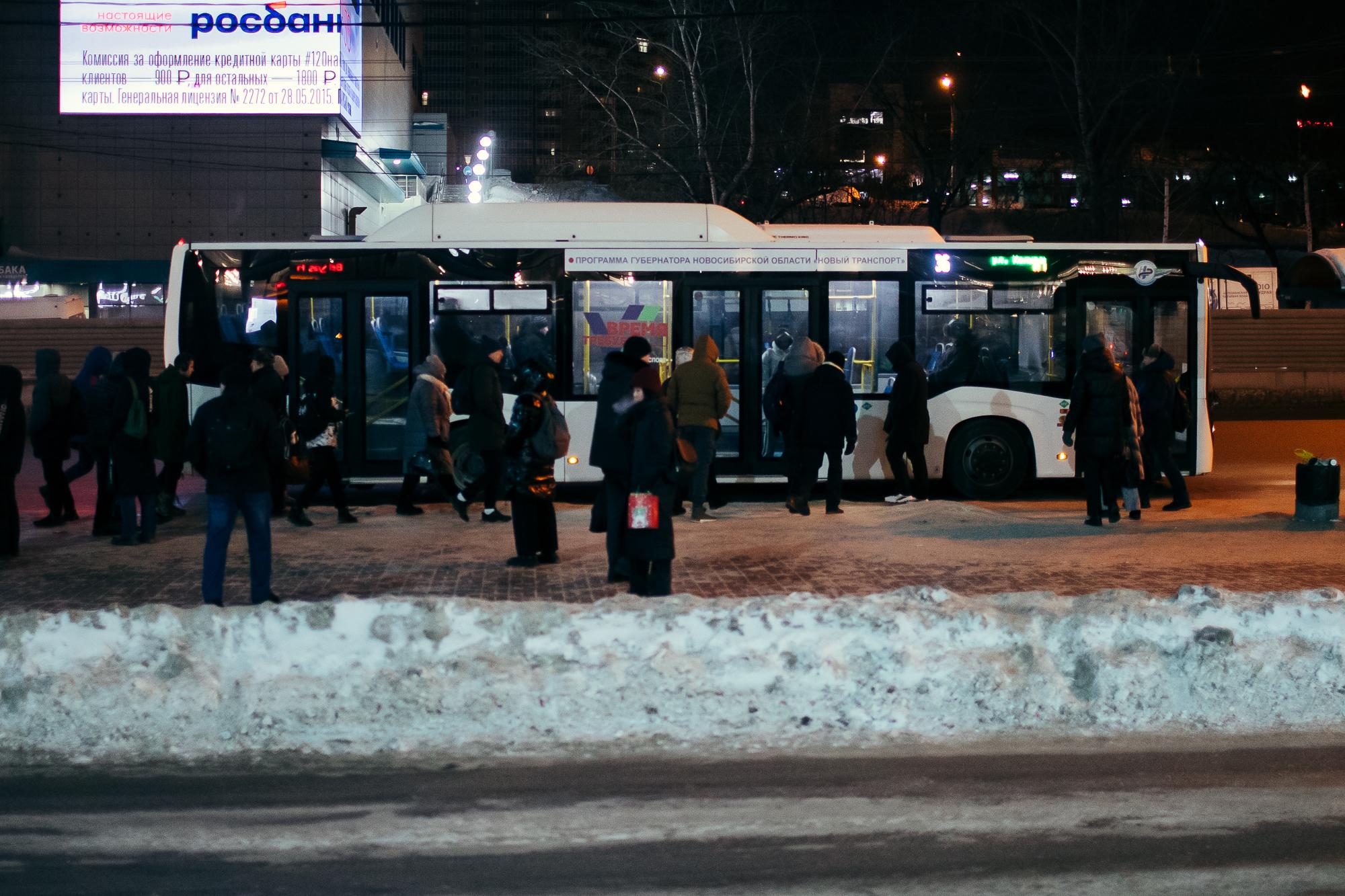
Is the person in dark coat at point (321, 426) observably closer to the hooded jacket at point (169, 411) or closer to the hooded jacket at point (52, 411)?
the hooded jacket at point (169, 411)

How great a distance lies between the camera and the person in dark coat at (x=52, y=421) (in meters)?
12.8

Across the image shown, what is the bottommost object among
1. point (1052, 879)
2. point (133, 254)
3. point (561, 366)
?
point (1052, 879)

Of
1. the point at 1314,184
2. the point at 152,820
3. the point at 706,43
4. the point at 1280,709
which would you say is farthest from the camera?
the point at 1314,184

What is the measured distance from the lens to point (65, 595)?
9750 mm

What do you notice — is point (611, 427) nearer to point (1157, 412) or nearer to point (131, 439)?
point (131, 439)

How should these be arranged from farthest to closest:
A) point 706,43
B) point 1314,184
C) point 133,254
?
1. point 1314,184
2. point 133,254
3. point 706,43

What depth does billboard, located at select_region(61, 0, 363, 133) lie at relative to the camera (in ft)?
162

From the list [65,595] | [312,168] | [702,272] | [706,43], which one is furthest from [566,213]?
[312,168]

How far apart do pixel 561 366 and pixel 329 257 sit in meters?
2.91

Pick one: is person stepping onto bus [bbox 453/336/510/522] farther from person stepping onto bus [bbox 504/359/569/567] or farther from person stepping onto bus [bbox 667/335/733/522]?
person stepping onto bus [bbox 504/359/569/567]

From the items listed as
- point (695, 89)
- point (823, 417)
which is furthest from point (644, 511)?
point (695, 89)

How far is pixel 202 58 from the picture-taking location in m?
50.0

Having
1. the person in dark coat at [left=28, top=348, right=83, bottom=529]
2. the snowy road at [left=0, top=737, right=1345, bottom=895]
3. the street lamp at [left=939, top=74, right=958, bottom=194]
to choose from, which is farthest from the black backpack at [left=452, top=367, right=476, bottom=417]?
the street lamp at [left=939, top=74, right=958, bottom=194]

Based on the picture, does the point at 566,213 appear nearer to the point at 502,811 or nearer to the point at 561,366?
the point at 561,366
